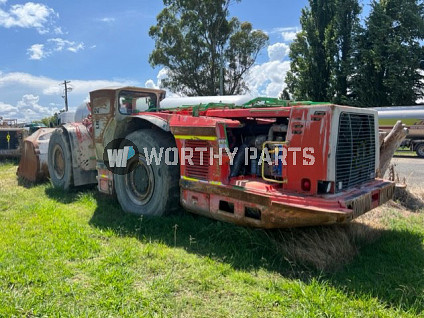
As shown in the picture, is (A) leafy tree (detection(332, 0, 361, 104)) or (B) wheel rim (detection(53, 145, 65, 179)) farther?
(A) leafy tree (detection(332, 0, 361, 104))

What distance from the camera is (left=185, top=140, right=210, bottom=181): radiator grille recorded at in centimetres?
443

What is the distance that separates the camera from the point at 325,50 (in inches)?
1010

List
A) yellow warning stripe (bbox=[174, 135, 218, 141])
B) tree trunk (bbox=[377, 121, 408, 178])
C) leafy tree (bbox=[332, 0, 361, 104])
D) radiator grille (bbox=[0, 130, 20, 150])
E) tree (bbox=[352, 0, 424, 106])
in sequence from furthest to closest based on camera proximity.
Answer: leafy tree (bbox=[332, 0, 361, 104]), tree (bbox=[352, 0, 424, 106]), radiator grille (bbox=[0, 130, 20, 150]), tree trunk (bbox=[377, 121, 408, 178]), yellow warning stripe (bbox=[174, 135, 218, 141])

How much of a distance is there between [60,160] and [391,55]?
70.9 ft

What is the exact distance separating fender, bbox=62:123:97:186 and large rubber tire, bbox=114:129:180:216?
1560 millimetres

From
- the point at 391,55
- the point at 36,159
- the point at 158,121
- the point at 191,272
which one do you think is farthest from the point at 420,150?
the point at 191,272

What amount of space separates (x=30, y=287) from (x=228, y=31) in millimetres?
29411

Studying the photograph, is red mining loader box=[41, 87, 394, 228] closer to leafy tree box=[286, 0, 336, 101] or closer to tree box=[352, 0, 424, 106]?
Answer: tree box=[352, 0, 424, 106]

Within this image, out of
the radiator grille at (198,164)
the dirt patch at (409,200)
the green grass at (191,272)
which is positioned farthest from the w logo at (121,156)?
the dirt patch at (409,200)

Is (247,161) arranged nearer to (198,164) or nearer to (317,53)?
(198,164)

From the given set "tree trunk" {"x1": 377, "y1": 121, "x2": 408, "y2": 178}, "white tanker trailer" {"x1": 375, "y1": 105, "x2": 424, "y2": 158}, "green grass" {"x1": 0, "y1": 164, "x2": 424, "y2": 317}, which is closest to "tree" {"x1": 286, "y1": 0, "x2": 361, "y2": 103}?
"white tanker trailer" {"x1": 375, "y1": 105, "x2": 424, "y2": 158}

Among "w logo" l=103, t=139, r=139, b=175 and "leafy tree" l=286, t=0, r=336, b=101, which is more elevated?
"leafy tree" l=286, t=0, r=336, b=101

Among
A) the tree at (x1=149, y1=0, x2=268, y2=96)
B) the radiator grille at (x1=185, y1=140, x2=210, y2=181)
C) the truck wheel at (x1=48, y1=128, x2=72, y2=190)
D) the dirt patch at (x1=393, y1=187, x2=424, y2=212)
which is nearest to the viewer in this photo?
the radiator grille at (x1=185, y1=140, x2=210, y2=181)

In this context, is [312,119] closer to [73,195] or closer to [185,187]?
[185,187]
